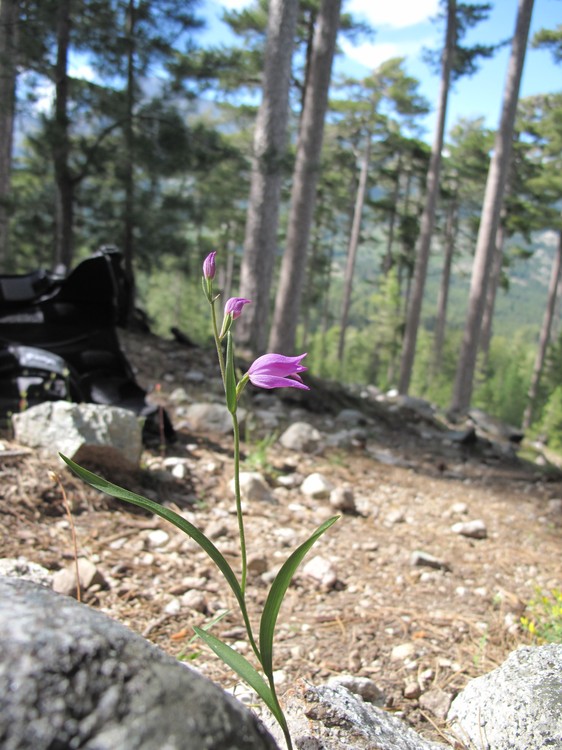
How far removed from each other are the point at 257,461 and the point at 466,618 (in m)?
1.73

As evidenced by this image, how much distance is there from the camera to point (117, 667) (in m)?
0.65

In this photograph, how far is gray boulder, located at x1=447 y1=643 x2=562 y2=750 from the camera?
1.12 meters

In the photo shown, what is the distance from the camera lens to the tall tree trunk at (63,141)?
7445 mm

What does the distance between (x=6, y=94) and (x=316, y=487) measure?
6.52 meters

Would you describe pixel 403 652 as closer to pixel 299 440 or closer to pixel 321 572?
pixel 321 572

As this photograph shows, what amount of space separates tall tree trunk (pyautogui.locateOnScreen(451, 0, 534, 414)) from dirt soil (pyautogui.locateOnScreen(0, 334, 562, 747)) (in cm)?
694

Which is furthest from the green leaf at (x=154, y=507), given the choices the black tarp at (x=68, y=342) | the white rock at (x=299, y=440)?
the white rock at (x=299, y=440)

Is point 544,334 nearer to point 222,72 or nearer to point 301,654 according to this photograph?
point 222,72

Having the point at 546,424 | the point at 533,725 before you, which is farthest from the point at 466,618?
the point at 546,424

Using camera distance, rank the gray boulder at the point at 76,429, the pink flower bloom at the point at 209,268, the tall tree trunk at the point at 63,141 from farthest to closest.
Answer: the tall tree trunk at the point at 63,141 → the gray boulder at the point at 76,429 → the pink flower bloom at the point at 209,268

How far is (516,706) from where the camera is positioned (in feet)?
3.93

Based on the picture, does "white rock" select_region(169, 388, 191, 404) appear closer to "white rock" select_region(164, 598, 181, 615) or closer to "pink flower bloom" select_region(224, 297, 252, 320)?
"white rock" select_region(164, 598, 181, 615)

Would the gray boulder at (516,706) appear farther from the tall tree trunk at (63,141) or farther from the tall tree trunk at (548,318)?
the tall tree trunk at (548,318)

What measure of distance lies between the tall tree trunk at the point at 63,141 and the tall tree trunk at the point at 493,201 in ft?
23.5
